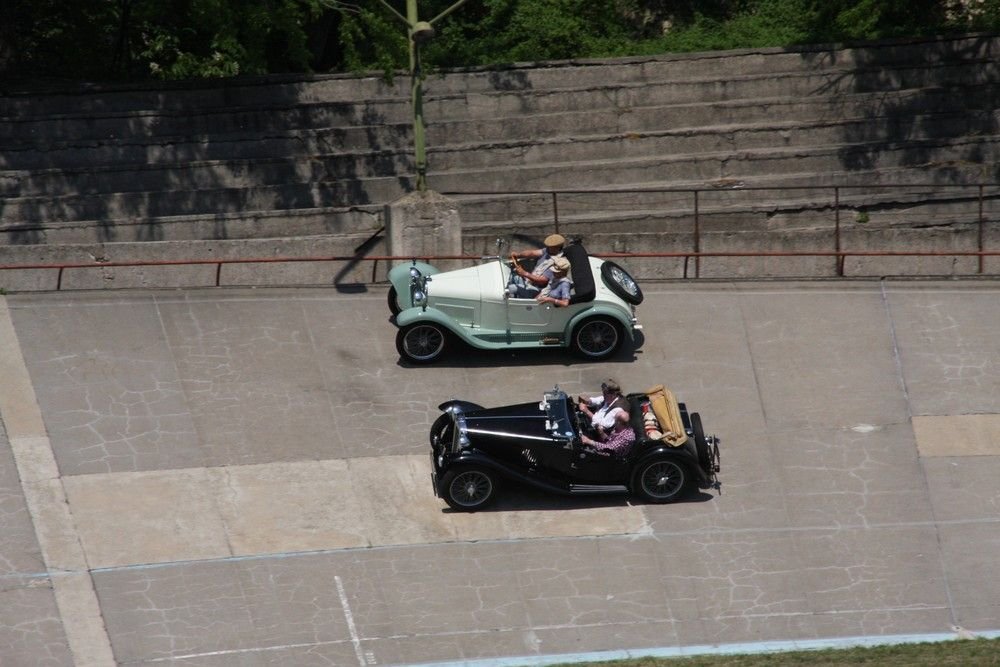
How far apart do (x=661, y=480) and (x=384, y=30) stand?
1006 cm

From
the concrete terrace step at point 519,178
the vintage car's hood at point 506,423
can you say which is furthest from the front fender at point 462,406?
the concrete terrace step at point 519,178

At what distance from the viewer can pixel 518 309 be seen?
16.1 m

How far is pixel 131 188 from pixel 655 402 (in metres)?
10.2

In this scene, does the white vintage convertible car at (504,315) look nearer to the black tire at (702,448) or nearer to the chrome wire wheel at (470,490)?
the black tire at (702,448)

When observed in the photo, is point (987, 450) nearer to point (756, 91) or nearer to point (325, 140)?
point (756, 91)

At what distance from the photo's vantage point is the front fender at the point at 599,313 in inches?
632

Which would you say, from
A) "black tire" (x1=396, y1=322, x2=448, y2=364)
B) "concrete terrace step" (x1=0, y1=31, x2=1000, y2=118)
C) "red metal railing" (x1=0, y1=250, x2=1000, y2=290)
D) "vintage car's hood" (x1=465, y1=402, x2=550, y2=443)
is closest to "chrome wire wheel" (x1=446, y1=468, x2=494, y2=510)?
"vintage car's hood" (x1=465, y1=402, x2=550, y2=443)

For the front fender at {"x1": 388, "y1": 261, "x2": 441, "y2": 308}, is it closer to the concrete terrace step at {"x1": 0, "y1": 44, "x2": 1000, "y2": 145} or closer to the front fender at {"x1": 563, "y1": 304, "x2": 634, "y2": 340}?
the front fender at {"x1": 563, "y1": 304, "x2": 634, "y2": 340}

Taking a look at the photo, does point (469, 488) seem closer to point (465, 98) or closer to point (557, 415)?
point (557, 415)

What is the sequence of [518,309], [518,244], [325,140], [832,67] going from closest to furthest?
[518,309] → [518,244] → [325,140] → [832,67]

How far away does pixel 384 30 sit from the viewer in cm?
2083

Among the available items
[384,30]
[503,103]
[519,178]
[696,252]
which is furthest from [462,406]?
[503,103]

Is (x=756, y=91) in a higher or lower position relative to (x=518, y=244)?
higher

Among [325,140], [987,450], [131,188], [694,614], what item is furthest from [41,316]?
[987,450]
